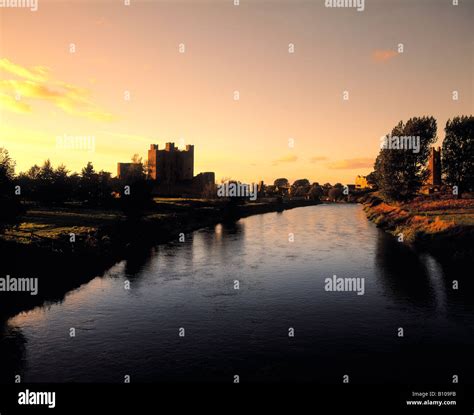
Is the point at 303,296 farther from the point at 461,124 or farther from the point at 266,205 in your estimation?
the point at 266,205

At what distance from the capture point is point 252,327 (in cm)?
2448

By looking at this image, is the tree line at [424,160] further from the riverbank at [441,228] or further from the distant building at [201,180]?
the distant building at [201,180]

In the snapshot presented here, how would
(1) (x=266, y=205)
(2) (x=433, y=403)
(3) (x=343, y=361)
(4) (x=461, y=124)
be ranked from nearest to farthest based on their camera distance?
1. (2) (x=433, y=403)
2. (3) (x=343, y=361)
3. (4) (x=461, y=124)
4. (1) (x=266, y=205)

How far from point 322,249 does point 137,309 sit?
30991 mm

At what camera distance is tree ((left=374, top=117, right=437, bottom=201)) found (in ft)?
271

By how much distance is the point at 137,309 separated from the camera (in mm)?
27922

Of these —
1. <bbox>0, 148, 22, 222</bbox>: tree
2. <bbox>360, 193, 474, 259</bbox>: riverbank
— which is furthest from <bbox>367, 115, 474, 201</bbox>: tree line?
<bbox>0, 148, 22, 222</bbox>: tree

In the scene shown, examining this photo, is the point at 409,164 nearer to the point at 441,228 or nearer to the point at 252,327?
the point at 441,228

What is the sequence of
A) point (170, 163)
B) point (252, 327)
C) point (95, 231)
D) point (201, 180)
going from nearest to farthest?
1. point (252, 327)
2. point (95, 231)
3. point (201, 180)
4. point (170, 163)

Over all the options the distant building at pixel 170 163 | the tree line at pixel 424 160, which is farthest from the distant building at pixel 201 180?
the tree line at pixel 424 160

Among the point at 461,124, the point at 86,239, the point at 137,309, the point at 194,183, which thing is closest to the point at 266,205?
the point at 194,183

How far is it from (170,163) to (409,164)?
424 feet

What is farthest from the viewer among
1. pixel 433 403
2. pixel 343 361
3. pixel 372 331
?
pixel 372 331

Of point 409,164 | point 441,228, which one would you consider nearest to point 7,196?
point 441,228
